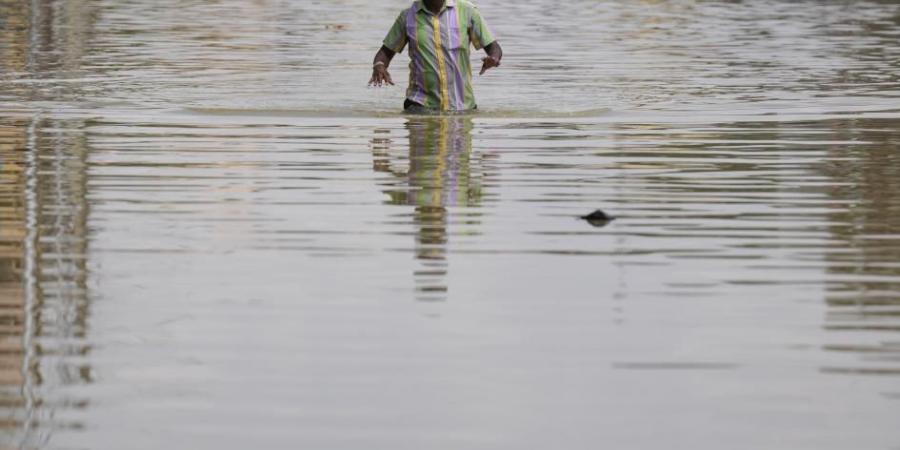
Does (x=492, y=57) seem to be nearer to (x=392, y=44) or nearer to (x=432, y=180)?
(x=392, y=44)

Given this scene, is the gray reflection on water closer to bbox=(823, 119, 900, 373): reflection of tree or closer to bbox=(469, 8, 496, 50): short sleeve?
bbox=(823, 119, 900, 373): reflection of tree

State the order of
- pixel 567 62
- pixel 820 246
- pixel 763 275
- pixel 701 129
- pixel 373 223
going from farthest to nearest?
1. pixel 567 62
2. pixel 701 129
3. pixel 373 223
4. pixel 820 246
5. pixel 763 275

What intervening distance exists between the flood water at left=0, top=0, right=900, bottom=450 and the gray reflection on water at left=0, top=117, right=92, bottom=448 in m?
0.02

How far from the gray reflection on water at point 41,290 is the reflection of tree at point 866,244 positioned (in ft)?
7.56

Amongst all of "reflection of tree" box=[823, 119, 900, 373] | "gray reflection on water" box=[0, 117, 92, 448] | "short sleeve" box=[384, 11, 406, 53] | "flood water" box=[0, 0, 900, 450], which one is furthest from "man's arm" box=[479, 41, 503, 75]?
"gray reflection on water" box=[0, 117, 92, 448]

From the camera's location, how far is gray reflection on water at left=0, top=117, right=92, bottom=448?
6.35 meters

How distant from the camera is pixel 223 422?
243 inches

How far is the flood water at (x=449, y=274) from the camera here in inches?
247

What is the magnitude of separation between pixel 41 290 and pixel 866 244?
3273mm

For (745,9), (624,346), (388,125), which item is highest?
(624,346)

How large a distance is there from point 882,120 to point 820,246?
278 inches

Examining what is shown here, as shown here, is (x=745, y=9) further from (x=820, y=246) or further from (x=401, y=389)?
(x=401, y=389)

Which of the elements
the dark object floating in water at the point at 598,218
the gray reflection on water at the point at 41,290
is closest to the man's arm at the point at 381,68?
the gray reflection on water at the point at 41,290

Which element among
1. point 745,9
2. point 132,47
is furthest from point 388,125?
point 745,9
